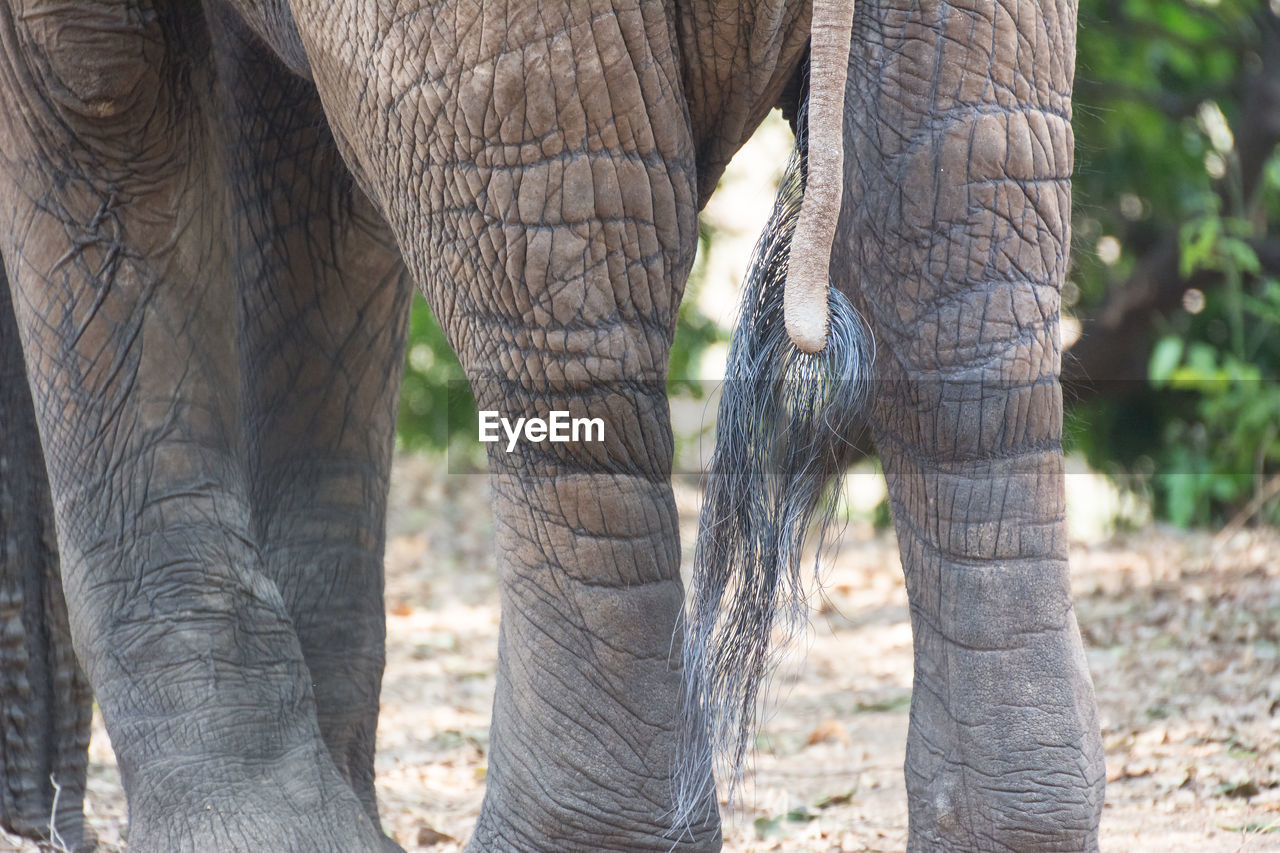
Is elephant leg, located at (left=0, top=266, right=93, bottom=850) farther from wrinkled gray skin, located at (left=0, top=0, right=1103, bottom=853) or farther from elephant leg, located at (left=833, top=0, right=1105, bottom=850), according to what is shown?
elephant leg, located at (left=833, top=0, right=1105, bottom=850)

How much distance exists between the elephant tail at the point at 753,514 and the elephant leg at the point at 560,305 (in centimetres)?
6

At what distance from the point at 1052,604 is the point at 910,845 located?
15.4 inches

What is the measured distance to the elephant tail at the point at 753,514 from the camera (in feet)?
6.50

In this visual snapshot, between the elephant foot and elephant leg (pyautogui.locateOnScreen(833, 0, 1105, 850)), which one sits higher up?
elephant leg (pyautogui.locateOnScreen(833, 0, 1105, 850))

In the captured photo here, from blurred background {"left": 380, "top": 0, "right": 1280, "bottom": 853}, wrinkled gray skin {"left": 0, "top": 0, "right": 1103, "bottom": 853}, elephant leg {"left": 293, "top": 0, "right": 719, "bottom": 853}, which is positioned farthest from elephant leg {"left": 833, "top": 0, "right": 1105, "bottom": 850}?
blurred background {"left": 380, "top": 0, "right": 1280, "bottom": 853}

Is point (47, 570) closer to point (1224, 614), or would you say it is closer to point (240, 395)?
point (240, 395)

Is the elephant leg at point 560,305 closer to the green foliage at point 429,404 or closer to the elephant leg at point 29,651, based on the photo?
the elephant leg at point 29,651

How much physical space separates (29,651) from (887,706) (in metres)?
2.32

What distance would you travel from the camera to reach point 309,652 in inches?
120

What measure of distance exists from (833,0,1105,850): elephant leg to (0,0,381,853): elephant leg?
111 cm

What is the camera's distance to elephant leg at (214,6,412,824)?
305 cm

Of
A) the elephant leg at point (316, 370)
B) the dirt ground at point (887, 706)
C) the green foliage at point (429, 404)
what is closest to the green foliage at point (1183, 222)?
the dirt ground at point (887, 706)

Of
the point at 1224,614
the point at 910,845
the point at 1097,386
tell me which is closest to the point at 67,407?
the point at 910,845

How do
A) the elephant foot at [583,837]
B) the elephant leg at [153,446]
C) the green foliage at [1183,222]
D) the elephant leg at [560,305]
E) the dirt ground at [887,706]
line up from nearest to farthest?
the elephant leg at [560,305] → the elephant foot at [583,837] → the elephant leg at [153,446] → the dirt ground at [887,706] → the green foliage at [1183,222]
